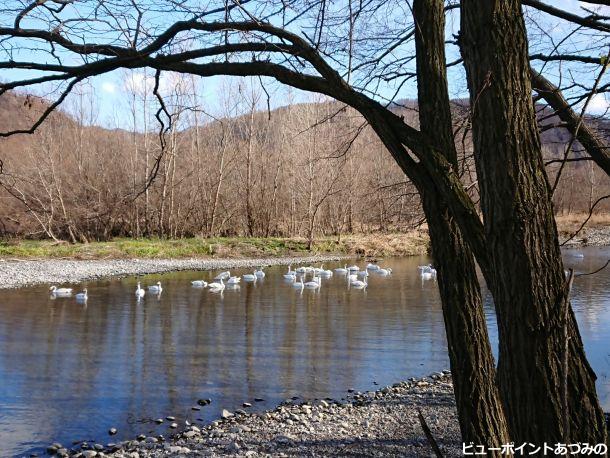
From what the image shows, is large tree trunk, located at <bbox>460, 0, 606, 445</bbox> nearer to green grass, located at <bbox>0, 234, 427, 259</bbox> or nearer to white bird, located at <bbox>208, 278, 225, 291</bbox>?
white bird, located at <bbox>208, 278, 225, 291</bbox>

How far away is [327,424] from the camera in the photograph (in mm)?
7121

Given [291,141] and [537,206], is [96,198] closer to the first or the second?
[291,141]

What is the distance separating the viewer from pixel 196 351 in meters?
11.3

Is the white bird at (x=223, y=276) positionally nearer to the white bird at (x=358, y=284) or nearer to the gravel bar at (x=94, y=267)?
the gravel bar at (x=94, y=267)

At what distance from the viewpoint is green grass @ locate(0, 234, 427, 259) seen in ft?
88.0

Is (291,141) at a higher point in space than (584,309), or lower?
higher

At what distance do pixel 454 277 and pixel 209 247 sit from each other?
27.5 meters

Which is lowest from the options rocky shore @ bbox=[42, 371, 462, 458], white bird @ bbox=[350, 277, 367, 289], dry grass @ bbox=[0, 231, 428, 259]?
rocky shore @ bbox=[42, 371, 462, 458]

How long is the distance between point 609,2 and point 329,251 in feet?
94.1

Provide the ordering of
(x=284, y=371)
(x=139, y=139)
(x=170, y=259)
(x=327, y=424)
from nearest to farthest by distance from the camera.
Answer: (x=327, y=424), (x=284, y=371), (x=170, y=259), (x=139, y=139)

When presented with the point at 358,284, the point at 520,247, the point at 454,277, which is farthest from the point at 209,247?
the point at 520,247

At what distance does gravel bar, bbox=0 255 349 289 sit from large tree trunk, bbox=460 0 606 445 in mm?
20378

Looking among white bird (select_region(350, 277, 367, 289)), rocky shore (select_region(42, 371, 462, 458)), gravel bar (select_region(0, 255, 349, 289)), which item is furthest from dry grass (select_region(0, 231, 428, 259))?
rocky shore (select_region(42, 371, 462, 458))

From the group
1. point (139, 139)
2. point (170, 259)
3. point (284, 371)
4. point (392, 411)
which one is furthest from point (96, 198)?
point (392, 411)
